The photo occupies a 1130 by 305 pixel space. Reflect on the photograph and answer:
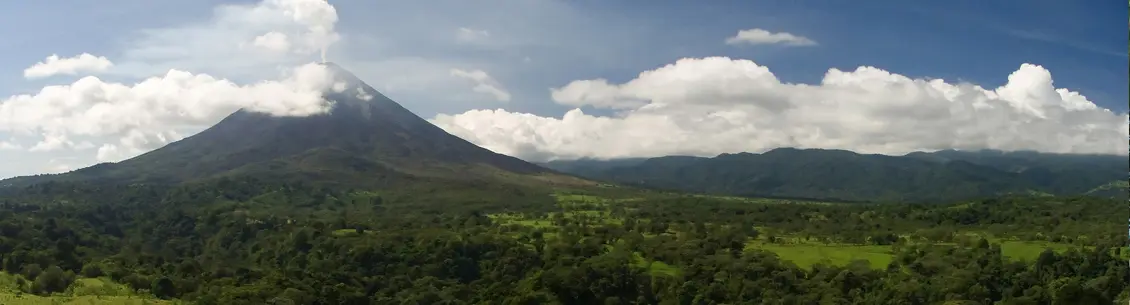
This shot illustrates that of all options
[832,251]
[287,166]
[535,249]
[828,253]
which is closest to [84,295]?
[535,249]

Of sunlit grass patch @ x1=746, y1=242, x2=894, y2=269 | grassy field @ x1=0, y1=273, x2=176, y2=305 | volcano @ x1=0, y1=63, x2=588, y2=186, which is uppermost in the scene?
volcano @ x1=0, y1=63, x2=588, y2=186

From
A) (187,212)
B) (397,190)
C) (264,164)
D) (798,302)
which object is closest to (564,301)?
(798,302)

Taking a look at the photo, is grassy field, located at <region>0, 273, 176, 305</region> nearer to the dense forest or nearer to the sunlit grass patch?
the dense forest

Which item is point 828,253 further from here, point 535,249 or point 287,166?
point 287,166

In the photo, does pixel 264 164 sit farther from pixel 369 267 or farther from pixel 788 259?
pixel 788 259

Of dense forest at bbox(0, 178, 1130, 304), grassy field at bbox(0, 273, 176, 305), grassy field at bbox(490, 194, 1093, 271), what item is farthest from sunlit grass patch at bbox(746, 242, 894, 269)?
grassy field at bbox(0, 273, 176, 305)
